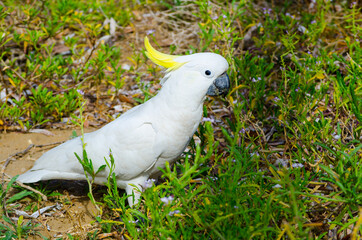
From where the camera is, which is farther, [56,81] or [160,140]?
[56,81]

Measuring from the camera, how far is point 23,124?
293cm

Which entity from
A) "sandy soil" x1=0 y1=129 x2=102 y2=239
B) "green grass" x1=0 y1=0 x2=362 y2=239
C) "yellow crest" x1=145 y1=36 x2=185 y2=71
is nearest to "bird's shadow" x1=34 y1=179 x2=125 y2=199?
"sandy soil" x1=0 y1=129 x2=102 y2=239

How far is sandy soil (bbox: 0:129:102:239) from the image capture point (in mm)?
2209

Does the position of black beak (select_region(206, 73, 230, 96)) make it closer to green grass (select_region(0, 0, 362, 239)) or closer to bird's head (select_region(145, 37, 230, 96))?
bird's head (select_region(145, 37, 230, 96))

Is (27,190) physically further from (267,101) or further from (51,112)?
(267,101)

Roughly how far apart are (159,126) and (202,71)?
34 cm

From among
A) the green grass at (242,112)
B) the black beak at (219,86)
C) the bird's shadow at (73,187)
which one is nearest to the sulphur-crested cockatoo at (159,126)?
the black beak at (219,86)

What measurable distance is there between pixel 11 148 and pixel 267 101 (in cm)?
173

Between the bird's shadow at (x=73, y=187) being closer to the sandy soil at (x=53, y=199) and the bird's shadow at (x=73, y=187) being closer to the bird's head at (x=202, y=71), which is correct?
the sandy soil at (x=53, y=199)

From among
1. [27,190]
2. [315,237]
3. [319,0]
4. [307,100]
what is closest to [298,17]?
[319,0]

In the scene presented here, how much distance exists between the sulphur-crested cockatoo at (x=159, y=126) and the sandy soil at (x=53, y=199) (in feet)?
0.73

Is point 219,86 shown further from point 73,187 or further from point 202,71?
point 73,187

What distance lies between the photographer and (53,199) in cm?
243

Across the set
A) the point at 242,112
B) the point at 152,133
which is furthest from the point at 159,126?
the point at 242,112
